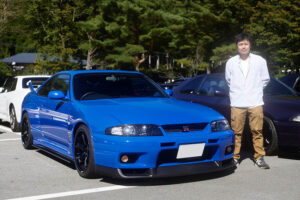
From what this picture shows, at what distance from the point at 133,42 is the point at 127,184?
131ft

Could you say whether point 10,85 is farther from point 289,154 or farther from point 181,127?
point 181,127

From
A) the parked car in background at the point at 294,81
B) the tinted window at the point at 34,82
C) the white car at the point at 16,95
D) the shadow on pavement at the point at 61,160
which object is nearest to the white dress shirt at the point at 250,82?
the shadow on pavement at the point at 61,160

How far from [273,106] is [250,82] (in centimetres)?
101

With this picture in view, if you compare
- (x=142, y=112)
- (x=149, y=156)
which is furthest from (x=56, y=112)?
(x=149, y=156)

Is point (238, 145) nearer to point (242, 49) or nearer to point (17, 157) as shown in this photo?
point (242, 49)

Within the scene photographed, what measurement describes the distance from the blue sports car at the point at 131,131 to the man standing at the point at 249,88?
29.0 inches

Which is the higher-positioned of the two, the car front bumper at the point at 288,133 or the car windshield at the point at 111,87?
the car windshield at the point at 111,87

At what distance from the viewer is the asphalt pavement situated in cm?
454

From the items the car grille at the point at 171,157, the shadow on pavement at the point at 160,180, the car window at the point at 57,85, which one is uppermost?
the car window at the point at 57,85

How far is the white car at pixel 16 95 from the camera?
10258mm

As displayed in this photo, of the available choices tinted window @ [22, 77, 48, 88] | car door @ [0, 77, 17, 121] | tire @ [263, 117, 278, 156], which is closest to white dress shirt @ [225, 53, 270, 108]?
tire @ [263, 117, 278, 156]

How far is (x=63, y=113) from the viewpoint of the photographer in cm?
578

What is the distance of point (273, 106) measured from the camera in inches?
265

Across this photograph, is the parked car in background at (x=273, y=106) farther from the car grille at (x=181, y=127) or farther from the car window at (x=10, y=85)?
the car window at (x=10, y=85)
